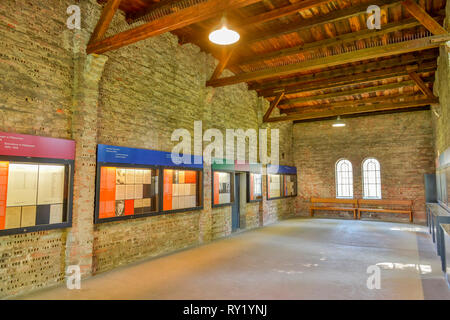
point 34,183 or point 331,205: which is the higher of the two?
point 34,183

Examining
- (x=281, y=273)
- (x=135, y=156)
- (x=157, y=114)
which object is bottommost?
(x=281, y=273)

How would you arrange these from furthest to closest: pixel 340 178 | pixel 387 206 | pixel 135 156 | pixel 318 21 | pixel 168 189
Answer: pixel 340 178 → pixel 387 206 → pixel 168 189 → pixel 318 21 → pixel 135 156

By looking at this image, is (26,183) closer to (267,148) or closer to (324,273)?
(324,273)

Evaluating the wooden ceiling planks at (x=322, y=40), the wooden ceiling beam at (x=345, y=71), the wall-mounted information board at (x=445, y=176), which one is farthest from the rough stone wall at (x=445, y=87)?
the wooden ceiling beam at (x=345, y=71)

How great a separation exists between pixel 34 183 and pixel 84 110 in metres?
1.57

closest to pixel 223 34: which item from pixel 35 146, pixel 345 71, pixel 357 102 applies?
pixel 35 146

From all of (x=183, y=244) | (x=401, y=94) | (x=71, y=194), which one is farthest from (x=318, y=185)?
(x=71, y=194)

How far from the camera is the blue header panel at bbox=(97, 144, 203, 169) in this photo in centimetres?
595

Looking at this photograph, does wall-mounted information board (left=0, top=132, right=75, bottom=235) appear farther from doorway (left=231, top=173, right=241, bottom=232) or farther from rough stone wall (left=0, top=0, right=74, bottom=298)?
doorway (left=231, top=173, right=241, bottom=232)

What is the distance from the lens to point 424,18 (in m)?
5.97

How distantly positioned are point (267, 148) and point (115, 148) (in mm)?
8020

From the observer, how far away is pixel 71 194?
5.36 m

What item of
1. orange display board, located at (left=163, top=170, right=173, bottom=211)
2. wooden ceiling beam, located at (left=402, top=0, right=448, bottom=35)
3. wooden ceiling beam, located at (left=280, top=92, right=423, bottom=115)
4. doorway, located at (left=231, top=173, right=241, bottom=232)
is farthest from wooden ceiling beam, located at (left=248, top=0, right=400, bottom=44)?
wooden ceiling beam, located at (left=280, top=92, right=423, bottom=115)

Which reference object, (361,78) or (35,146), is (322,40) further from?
(35,146)
